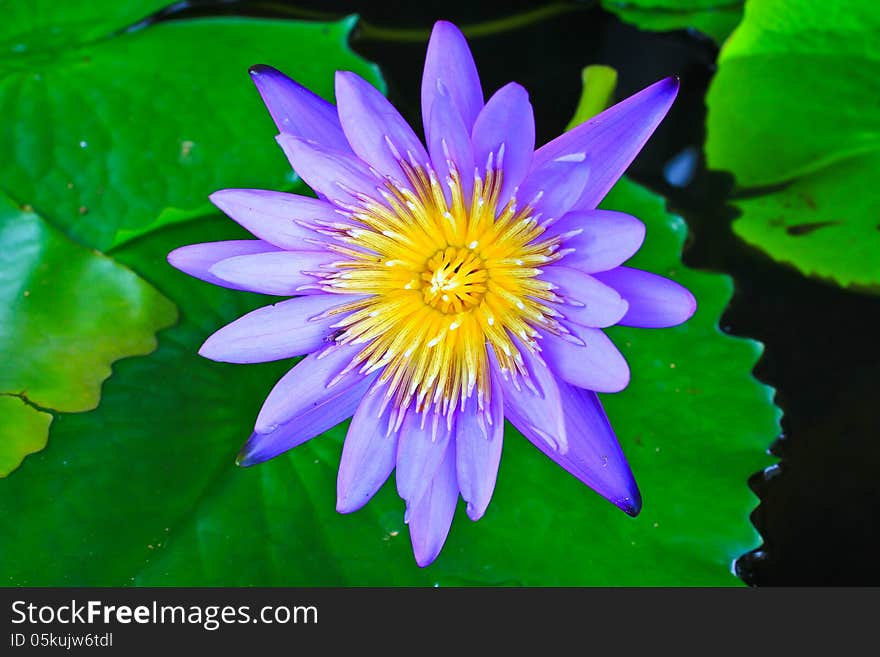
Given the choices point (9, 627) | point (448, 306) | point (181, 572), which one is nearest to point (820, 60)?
point (448, 306)

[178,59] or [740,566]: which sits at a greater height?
[178,59]

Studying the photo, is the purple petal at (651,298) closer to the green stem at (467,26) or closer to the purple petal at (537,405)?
the purple petal at (537,405)

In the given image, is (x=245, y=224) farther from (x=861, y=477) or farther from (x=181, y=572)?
(x=861, y=477)

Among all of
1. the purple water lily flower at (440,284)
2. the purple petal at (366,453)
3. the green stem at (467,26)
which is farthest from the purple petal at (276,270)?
the green stem at (467,26)

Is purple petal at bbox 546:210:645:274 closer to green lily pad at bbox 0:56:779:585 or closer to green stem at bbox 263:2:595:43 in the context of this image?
green lily pad at bbox 0:56:779:585

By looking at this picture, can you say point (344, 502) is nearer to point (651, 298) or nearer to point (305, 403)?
point (305, 403)

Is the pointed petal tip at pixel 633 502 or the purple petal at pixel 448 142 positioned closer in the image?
the purple petal at pixel 448 142
